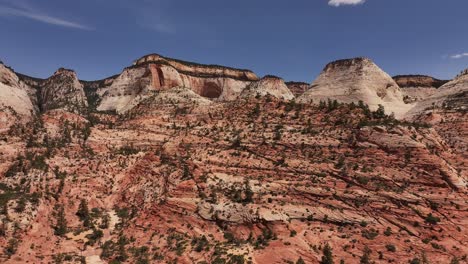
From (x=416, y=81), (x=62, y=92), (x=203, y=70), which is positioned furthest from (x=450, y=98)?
(x=62, y=92)

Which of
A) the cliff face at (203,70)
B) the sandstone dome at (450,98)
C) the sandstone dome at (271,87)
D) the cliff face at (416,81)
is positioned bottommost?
the sandstone dome at (450,98)

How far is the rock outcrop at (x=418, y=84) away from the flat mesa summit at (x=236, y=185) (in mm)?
50999

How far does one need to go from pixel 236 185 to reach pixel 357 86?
5363cm

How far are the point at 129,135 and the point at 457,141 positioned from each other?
5648cm

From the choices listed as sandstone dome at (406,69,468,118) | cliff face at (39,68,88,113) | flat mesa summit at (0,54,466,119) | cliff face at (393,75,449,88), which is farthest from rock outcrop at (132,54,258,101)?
sandstone dome at (406,69,468,118)

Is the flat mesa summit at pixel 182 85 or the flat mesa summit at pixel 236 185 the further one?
the flat mesa summit at pixel 182 85

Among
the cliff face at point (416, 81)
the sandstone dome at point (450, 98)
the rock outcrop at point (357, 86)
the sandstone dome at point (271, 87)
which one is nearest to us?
the sandstone dome at point (450, 98)

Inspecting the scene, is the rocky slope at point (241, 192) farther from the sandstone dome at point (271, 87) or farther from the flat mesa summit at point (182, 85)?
the sandstone dome at point (271, 87)

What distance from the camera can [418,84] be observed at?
13088 centimetres

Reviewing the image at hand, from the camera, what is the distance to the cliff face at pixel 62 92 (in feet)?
323

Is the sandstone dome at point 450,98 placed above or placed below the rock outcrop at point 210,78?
below

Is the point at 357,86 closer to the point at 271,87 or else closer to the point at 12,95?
the point at 271,87

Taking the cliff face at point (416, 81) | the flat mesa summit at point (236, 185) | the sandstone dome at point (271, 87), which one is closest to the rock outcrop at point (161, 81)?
the sandstone dome at point (271, 87)

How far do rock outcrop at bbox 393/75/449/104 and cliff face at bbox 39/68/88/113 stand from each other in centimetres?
9968
